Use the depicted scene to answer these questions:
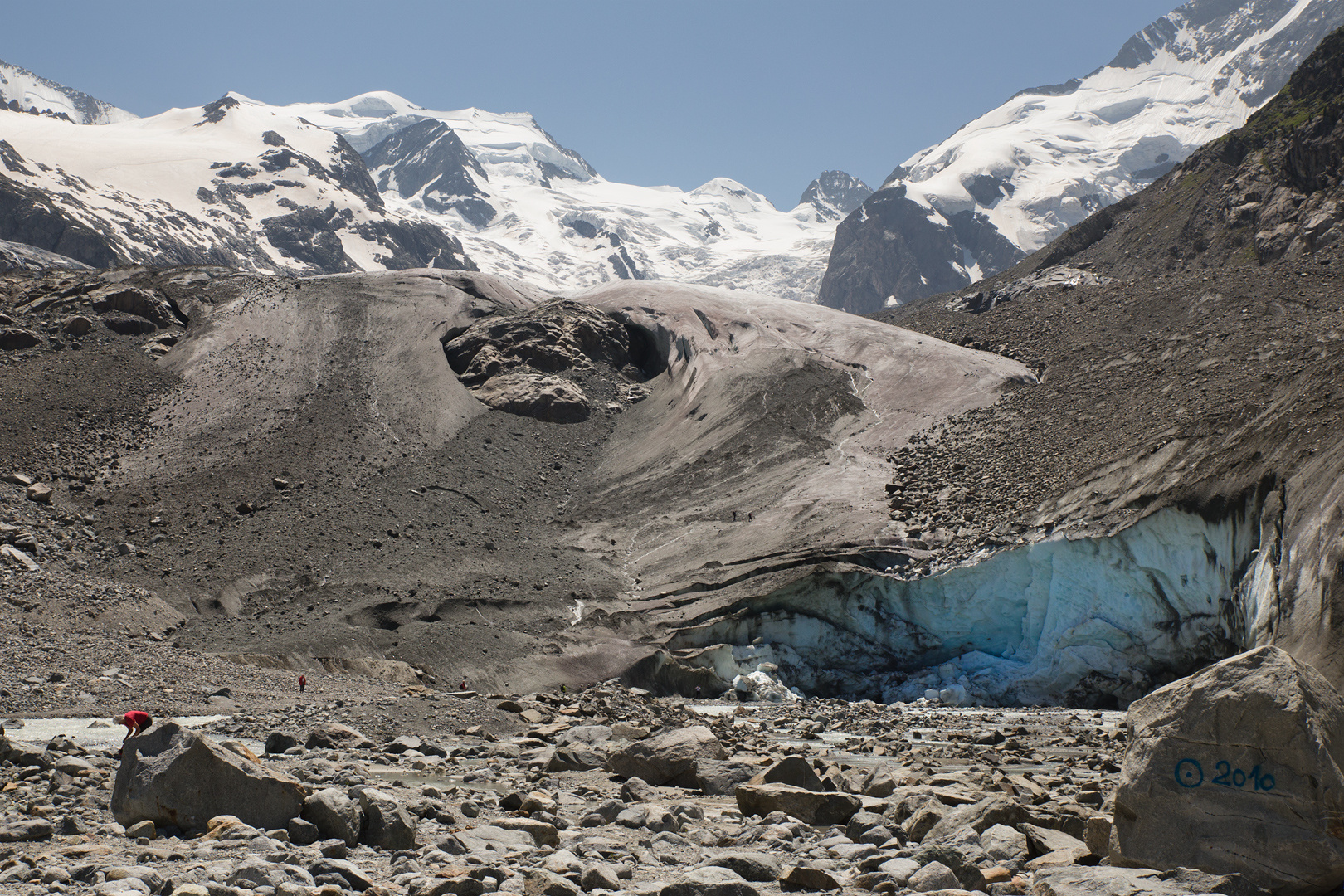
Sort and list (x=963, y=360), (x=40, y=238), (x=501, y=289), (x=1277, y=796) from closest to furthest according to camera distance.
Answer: (x=1277, y=796) → (x=963, y=360) → (x=501, y=289) → (x=40, y=238)

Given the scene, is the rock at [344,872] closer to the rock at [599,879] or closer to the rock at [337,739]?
the rock at [599,879]

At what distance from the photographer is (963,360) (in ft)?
150

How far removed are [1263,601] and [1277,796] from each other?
15195 millimetres

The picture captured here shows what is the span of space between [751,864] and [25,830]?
6225 millimetres

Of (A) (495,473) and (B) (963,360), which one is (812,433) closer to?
(B) (963,360)

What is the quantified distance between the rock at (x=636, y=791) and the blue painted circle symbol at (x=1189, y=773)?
664 cm

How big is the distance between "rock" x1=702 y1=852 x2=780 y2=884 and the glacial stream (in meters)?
15.7

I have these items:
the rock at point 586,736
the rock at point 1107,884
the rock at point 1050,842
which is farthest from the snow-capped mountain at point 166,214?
the rock at point 1107,884

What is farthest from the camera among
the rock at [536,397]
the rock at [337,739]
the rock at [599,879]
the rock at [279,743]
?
the rock at [536,397]

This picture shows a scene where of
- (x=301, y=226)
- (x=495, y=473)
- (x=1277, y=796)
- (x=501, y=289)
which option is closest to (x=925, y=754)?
(x=1277, y=796)

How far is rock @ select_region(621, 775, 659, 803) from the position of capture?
12484mm

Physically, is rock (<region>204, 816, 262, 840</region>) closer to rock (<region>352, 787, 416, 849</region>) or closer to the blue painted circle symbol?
rock (<region>352, 787, 416, 849</region>)

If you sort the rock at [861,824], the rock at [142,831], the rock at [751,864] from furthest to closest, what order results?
the rock at [861,824] → the rock at [142,831] → the rock at [751,864]

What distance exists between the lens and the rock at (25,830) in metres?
8.05
